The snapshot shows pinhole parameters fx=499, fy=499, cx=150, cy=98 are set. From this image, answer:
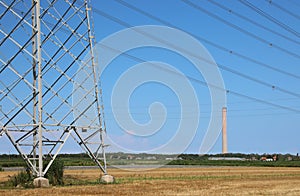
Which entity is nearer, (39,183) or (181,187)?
(39,183)

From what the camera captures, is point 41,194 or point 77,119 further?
point 77,119

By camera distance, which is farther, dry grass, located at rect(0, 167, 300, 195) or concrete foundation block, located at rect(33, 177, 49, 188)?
concrete foundation block, located at rect(33, 177, 49, 188)

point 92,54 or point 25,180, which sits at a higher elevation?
point 92,54

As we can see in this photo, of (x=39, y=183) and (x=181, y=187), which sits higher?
(x=39, y=183)

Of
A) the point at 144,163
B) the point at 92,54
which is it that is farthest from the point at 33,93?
the point at 144,163

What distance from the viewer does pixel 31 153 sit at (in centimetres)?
3091

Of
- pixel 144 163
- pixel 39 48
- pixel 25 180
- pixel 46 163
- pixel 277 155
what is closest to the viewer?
pixel 39 48

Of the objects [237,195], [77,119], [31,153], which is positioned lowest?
[237,195]

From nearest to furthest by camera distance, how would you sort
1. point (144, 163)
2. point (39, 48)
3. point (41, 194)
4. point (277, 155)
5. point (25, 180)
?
1. point (41, 194)
2. point (39, 48)
3. point (25, 180)
4. point (144, 163)
5. point (277, 155)

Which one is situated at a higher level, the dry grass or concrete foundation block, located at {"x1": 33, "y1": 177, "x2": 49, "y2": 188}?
concrete foundation block, located at {"x1": 33, "y1": 177, "x2": 49, "y2": 188}

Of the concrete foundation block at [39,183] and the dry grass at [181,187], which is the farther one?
the concrete foundation block at [39,183]

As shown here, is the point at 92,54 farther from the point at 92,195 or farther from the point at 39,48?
the point at 92,195

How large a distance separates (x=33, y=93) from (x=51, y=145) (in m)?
4.03

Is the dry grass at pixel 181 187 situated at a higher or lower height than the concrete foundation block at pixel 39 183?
lower
